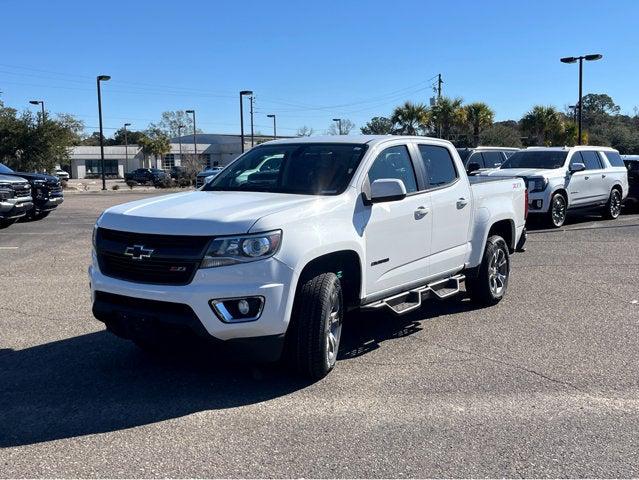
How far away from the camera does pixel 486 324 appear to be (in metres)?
6.70

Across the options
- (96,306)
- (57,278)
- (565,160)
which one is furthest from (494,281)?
(565,160)

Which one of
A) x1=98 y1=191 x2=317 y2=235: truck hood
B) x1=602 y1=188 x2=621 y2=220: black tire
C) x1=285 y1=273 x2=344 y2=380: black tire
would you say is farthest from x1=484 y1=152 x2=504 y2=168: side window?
x1=285 y1=273 x2=344 y2=380: black tire

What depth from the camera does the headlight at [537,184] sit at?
1469cm

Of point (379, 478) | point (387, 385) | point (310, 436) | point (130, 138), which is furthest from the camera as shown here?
point (130, 138)

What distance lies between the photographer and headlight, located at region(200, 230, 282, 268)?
441 centimetres

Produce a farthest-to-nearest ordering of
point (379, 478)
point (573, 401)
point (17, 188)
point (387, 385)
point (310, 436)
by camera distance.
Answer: point (17, 188), point (387, 385), point (573, 401), point (310, 436), point (379, 478)

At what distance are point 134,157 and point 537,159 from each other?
263 ft

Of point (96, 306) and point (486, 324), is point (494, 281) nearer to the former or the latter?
point (486, 324)

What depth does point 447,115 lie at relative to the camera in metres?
42.8

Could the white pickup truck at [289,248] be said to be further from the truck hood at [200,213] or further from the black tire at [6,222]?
the black tire at [6,222]

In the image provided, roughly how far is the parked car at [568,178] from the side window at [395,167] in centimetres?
920

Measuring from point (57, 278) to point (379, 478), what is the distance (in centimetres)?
697

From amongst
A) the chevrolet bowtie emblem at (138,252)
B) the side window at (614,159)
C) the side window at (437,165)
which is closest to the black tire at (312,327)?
the chevrolet bowtie emblem at (138,252)

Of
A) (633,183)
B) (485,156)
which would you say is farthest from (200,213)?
(633,183)
